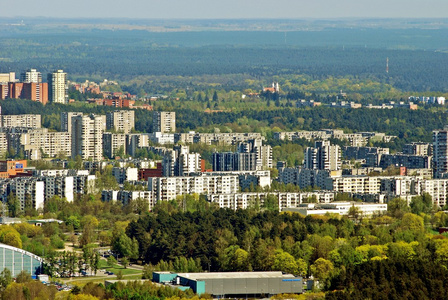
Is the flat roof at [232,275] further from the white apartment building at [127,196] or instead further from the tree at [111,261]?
the white apartment building at [127,196]

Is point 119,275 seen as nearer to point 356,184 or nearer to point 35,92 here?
point 356,184

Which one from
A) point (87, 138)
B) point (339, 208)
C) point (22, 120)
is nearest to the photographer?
point (339, 208)

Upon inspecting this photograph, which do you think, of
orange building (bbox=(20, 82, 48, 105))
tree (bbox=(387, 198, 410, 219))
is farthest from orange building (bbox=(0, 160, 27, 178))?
orange building (bbox=(20, 82, 48, 105))

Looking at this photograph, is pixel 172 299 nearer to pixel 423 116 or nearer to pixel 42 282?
pixel 42 282

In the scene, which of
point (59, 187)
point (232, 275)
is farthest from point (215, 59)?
point (232, 275)

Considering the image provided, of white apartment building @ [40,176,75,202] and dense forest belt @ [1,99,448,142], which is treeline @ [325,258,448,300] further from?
dense forest belt @ [1,99,448,142]

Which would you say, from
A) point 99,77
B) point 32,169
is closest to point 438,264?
point 32,169

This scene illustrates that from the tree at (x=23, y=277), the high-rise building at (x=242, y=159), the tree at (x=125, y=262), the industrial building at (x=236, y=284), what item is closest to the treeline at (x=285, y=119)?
the high-rise building at (x=242, y=159)
